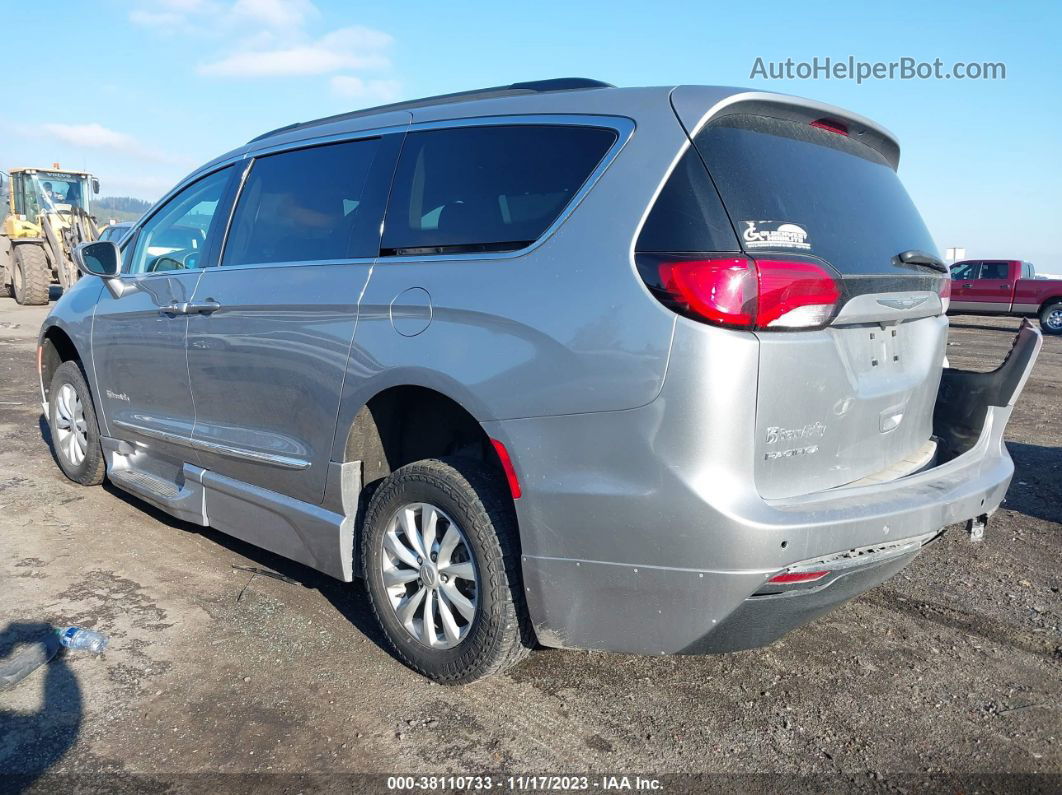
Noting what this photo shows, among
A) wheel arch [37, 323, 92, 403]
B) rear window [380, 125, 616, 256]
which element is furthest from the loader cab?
rear window [380, 125, 616, 256]

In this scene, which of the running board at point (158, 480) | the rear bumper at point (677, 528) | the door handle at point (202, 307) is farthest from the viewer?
the running board at point (158, 480)

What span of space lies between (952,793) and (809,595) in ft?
2.16

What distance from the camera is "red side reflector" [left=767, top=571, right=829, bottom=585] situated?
2.41 m

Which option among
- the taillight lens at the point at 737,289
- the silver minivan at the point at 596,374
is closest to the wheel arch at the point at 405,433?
the silver minivan at the point at 596,374

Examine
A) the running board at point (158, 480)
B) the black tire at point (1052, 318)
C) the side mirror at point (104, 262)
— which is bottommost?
the black tire at point (1052, 318)

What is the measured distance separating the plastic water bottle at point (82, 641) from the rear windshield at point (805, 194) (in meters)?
2.74

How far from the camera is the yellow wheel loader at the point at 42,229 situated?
63.2ft

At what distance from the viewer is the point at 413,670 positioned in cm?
313

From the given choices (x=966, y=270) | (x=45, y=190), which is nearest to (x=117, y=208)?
(x=45, y=190)

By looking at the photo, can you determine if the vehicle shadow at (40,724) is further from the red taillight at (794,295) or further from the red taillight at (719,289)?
the red taillight at (794,295)

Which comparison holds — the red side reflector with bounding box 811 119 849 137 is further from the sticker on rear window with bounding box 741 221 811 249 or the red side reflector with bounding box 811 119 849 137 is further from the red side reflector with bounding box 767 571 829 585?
the red side reflector with bounding box 767 571 829 585

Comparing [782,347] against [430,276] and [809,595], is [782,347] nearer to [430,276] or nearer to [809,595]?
[809,595]

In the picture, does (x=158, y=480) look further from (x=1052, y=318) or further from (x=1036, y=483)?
(x=1052, y=318)

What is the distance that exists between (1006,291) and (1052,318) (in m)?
1.21
